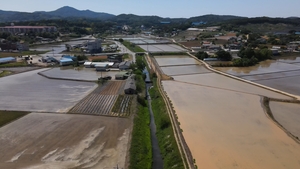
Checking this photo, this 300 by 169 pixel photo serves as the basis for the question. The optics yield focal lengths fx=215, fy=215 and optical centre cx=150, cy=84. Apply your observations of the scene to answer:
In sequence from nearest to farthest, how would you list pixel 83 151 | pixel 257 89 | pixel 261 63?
pixel 83 151 < pixel 257 89 < pixel 261 63

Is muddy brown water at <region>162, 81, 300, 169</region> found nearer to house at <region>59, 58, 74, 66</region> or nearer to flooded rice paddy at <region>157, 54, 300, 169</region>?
flooded rice paddy at <region>157, 54, 300, 169</region>

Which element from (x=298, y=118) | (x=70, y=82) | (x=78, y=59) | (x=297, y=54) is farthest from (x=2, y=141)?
(x=297, y=54)

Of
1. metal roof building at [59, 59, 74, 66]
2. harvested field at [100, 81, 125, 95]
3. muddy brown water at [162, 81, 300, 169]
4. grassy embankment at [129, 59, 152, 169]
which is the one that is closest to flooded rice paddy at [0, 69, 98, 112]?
harvested field at [100, 81, 125, 95]

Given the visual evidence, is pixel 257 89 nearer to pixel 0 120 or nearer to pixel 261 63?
pixel 261 63

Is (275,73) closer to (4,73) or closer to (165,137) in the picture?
(165,137)

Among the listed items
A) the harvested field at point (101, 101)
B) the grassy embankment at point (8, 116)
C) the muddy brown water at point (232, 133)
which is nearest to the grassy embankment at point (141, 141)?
the harvested field at point (101, 101)

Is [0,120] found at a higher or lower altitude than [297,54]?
lower
